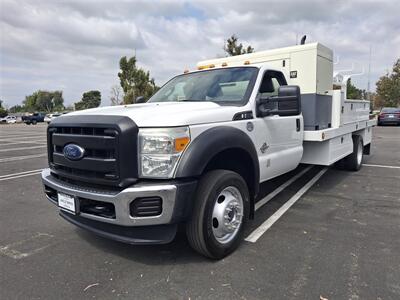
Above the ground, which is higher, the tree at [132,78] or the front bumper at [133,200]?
the tree at [132,78]

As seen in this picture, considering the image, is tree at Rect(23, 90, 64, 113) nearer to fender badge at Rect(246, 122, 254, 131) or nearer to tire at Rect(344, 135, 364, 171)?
tire at Rect(344, 135, 364, 171)

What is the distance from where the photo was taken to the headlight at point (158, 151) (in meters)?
2.83

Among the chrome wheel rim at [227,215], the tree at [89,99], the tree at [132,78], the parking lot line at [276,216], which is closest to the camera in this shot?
the chrome wheel rim at [227,215]

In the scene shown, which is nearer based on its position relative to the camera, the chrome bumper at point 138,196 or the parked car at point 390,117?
the chrome bumper at point 138,196

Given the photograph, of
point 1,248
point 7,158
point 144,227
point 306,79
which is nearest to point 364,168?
point 306,79

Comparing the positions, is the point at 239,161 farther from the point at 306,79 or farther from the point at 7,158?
the point at 7,158

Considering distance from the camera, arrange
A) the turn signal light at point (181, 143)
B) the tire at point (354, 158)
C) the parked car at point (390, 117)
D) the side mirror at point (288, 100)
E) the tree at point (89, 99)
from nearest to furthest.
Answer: the turn signal light at point (181, 143), the side mirror at point (288, 100), the tire at point (354, 158), the parked car at point (390, 117), the tree at point (89, 99)

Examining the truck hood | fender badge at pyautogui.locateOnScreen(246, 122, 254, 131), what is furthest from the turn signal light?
fender badge at pyautogui.locateOnScreen(246, 122, 254, 131)

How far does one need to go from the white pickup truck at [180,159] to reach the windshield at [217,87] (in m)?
0.01

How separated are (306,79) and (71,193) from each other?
394cm

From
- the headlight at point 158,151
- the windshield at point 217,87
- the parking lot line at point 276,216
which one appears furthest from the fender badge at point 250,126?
the parking lot line at point 276,216

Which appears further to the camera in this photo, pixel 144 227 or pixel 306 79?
pixel 306 79

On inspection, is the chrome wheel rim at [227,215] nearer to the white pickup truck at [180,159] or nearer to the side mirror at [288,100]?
the white pickup truck at [180,159]

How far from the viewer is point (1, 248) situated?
3.73 metres
